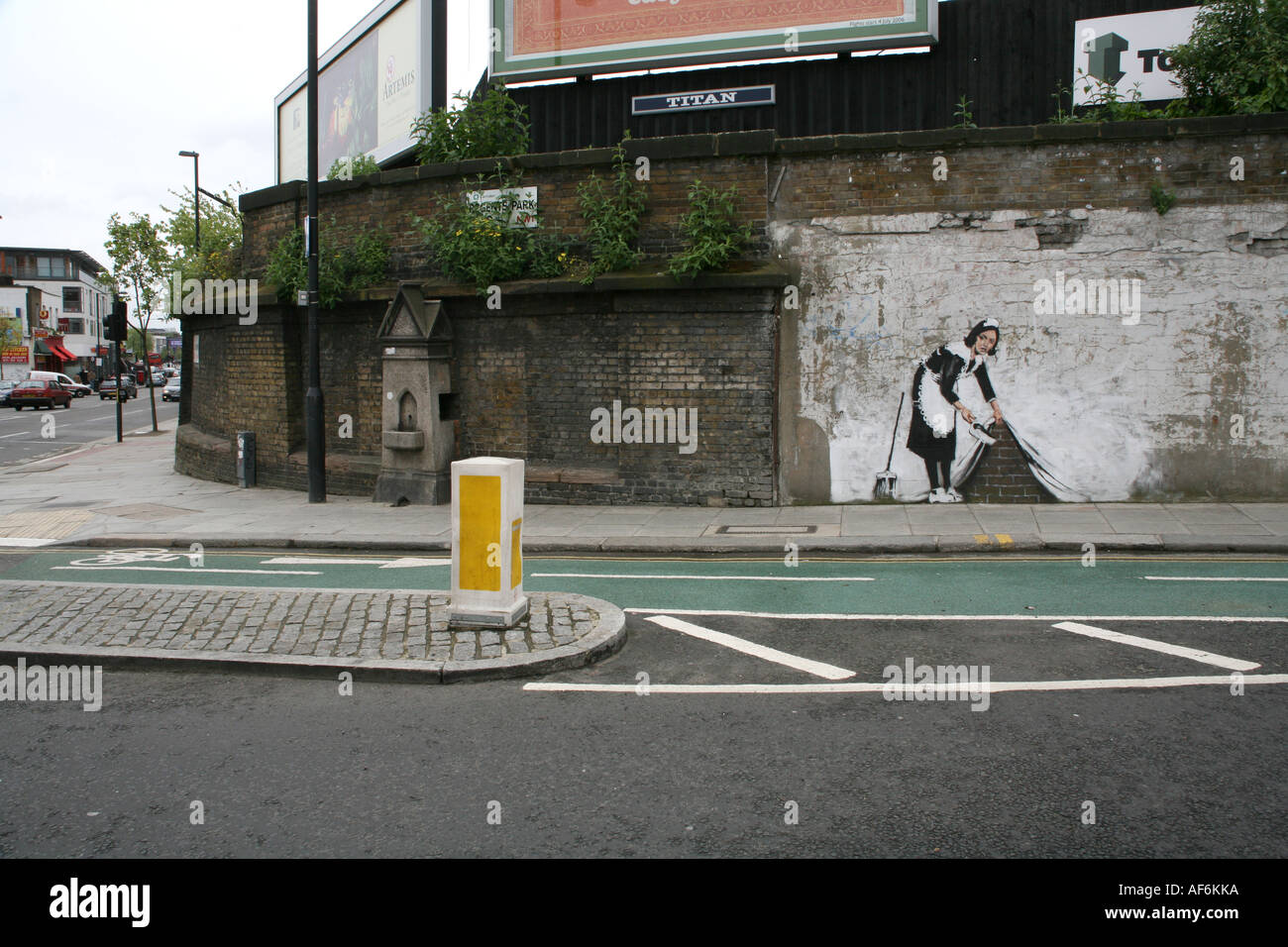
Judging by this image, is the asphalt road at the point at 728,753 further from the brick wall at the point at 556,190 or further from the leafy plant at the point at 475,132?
the leafy plant at the point at 475,132

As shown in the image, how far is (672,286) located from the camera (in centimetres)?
1314

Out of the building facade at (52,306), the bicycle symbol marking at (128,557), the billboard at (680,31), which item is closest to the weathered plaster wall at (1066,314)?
the billboard at (680,31)

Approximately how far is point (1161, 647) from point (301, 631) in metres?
5.82

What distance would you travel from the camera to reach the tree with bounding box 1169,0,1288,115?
1208 centimetres

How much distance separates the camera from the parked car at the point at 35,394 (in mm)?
49562

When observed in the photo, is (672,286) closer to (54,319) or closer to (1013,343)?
(1013,343)

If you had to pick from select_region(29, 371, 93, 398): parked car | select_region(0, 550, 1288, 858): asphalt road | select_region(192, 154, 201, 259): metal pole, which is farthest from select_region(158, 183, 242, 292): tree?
select_region(29, 371, 93, 398): parked car

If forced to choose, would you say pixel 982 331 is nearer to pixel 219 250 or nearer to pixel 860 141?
pixel 860 141

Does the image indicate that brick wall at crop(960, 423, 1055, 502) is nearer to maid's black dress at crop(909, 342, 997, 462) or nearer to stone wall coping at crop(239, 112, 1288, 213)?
maid's black dress at crop(909, 342, 997, 462)

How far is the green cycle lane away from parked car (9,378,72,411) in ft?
146

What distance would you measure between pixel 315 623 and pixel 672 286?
736 centimetres

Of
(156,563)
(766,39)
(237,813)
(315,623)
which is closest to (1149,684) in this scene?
(237,813)

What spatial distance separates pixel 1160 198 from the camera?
39.3 ft
